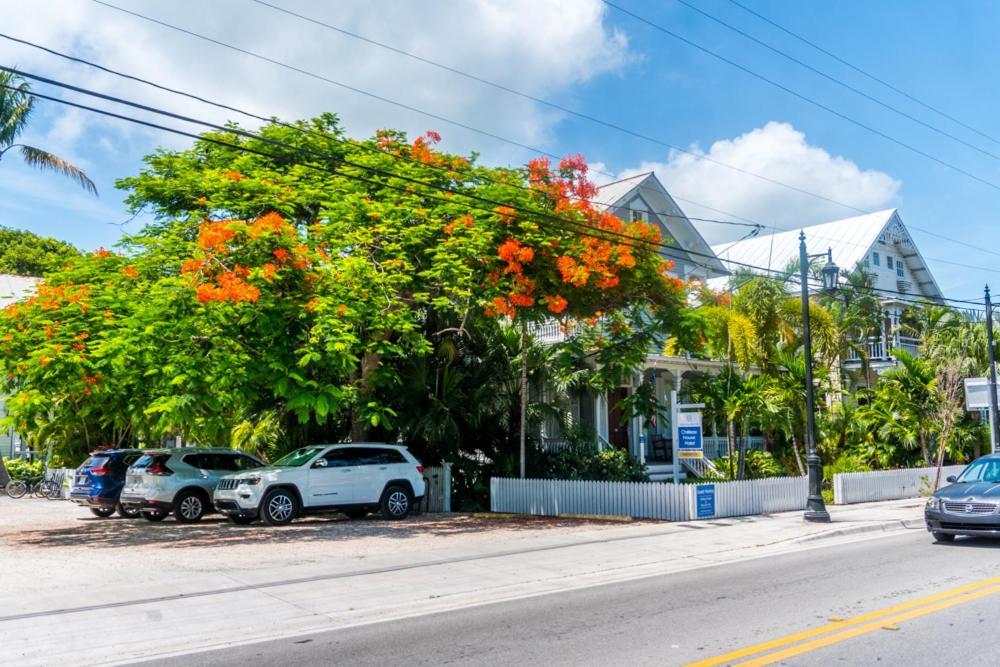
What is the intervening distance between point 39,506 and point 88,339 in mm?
12056

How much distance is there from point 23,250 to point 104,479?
120 feet

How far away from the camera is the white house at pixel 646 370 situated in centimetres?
2788

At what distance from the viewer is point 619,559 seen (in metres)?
13.2

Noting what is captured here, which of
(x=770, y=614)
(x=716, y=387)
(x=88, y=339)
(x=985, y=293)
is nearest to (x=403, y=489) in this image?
(x=88, y=339)

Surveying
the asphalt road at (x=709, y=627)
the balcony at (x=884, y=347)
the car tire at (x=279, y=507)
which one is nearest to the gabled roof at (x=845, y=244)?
the balcony at (x=884, y=347)

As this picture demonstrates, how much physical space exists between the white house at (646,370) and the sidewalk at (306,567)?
853 cm

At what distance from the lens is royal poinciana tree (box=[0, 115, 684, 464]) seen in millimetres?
15836

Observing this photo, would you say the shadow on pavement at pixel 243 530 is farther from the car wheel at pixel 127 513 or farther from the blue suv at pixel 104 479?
the blue suv at pixel 104 479

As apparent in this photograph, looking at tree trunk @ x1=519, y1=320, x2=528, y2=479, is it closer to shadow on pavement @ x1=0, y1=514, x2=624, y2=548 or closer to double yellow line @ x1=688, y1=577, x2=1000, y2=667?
shadow on pavement @ x1=0, y1=514, x2=624, y2=548

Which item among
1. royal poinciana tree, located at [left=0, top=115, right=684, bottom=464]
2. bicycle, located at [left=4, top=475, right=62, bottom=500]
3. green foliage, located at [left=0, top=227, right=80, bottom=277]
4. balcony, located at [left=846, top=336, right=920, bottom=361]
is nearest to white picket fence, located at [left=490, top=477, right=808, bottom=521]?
royal poinciana tree, located at [left=0, top=115, right=684, bottom=464]

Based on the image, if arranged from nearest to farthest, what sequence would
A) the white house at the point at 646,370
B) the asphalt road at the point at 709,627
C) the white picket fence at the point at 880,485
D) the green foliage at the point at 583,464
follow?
the asphalt road at the point at 709,627
the white picket fence at the point at 880,485
the green foliage at the point at 583,464
the white house at the point at 646,370

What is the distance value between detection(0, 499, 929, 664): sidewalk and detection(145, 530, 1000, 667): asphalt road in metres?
0.63

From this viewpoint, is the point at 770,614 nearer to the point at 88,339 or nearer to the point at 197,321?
the point at 197,321

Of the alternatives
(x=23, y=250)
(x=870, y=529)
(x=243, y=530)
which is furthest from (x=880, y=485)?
(x=23, y=250)
